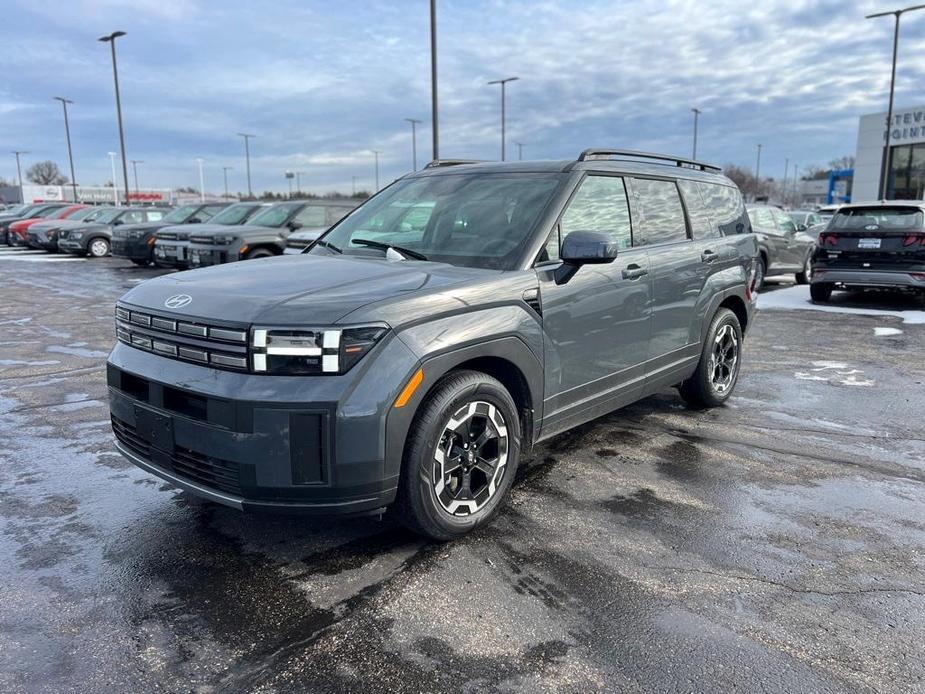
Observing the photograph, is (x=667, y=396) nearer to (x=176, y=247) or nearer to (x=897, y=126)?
(x=176, y=247)

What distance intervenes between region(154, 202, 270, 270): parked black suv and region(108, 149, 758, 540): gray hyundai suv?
1130 centimetres

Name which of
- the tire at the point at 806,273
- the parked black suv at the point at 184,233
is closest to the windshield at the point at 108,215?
the parked black suv at the point at 184,233

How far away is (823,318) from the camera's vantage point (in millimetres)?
10922

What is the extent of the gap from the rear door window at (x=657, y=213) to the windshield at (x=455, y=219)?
2.69 ft

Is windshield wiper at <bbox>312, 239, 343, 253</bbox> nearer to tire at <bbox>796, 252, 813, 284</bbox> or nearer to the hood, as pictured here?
the hood

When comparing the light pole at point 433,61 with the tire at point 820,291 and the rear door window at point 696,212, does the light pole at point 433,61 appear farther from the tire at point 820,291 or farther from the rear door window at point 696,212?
the rear door window at point 696,212

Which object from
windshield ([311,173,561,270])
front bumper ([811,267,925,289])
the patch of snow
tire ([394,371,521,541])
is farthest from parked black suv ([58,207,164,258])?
tire ([394,371,521,541])

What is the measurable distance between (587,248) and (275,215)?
12.2 meters

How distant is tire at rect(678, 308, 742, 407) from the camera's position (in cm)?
557

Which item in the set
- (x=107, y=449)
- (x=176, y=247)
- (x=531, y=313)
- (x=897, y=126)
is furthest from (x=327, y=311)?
(x=897, y=126)

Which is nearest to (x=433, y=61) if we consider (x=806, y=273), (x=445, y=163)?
(x=806, y=273)

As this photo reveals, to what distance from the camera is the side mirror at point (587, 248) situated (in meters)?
3.69

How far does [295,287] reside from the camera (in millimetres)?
3285

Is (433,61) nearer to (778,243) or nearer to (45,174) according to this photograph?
(778,243)
